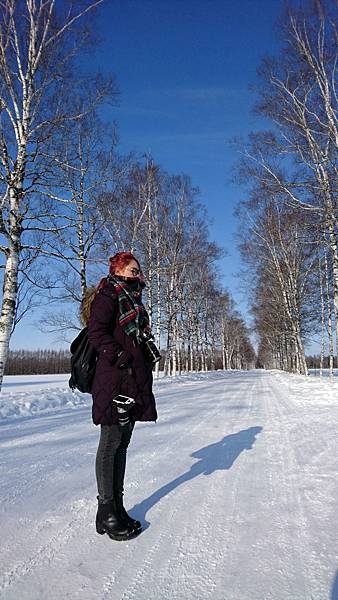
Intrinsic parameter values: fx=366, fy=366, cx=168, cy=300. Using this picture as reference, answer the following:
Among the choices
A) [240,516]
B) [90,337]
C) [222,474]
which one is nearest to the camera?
[90,337]

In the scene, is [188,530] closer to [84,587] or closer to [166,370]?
[84,587]

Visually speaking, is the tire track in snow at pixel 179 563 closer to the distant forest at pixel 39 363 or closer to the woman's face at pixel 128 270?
the woman's face at pixel 128 270

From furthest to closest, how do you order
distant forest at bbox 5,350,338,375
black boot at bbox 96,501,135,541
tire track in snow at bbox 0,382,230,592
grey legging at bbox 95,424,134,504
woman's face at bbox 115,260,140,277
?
1. distant forest at bbox 5,350,338,375
2. woman's face at bbox 115,260,140,277
3. grey legging at bbox 95,424,134,504
4. black boot at bbox 96,501,135,541
5. tire track in snow at bbox 0,382,230,592

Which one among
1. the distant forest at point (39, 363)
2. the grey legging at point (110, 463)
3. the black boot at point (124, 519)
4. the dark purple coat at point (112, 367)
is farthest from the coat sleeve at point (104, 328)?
the distant forest at point (39, 363)

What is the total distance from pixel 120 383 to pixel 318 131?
1145cm

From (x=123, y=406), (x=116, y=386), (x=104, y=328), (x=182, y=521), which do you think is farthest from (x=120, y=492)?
(x=104, y=328)

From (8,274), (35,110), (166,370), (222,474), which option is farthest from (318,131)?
(166,370)

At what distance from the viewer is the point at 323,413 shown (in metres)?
7.28

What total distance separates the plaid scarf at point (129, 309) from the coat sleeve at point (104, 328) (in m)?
0.07

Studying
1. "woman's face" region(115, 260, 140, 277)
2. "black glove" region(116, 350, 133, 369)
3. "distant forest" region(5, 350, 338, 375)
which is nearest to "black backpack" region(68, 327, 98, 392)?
"black glove" region(116, 350, 133, 369)

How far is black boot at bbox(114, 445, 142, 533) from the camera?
2.31 metres

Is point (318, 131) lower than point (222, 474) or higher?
higher

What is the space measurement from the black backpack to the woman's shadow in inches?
40.3

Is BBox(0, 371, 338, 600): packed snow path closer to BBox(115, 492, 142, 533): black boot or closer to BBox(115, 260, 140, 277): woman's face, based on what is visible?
BBox(115, 492, 142, 533): black boot
